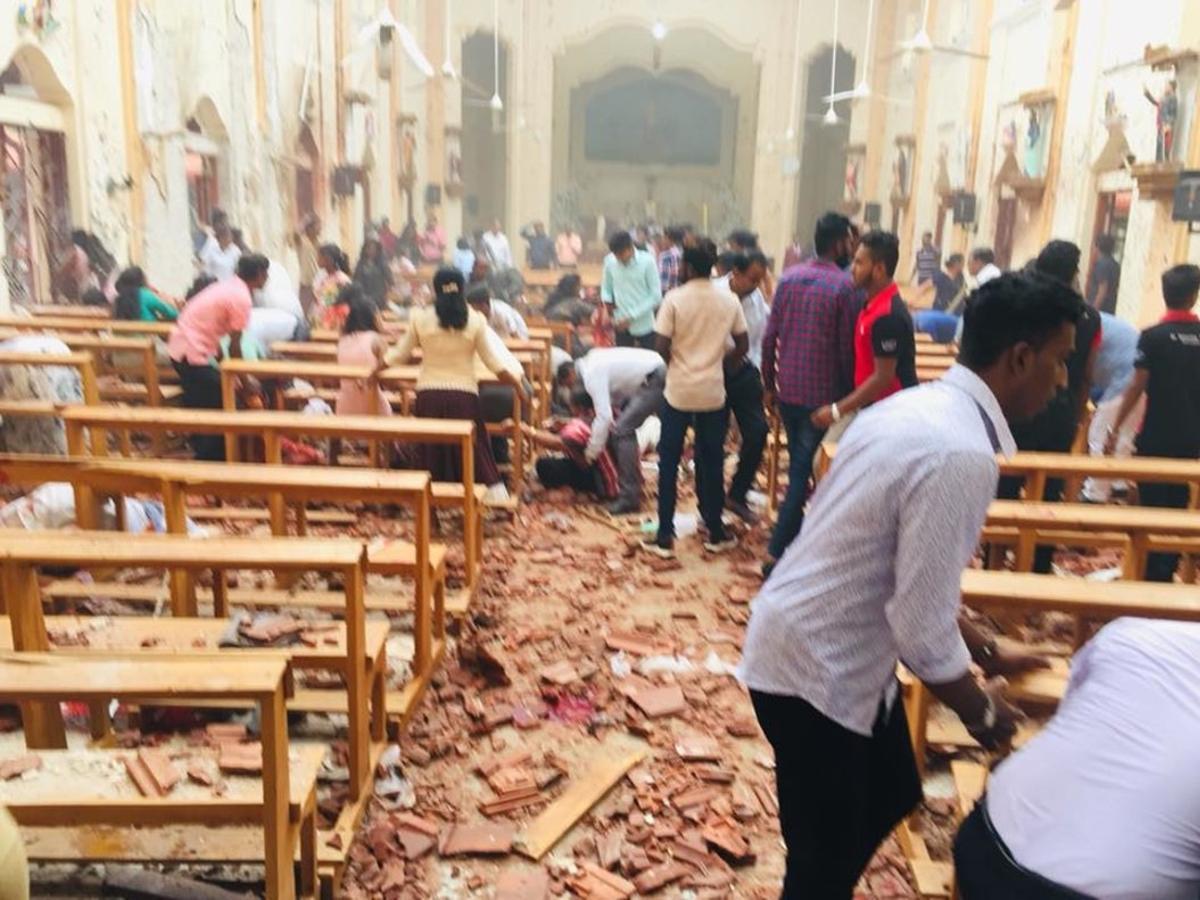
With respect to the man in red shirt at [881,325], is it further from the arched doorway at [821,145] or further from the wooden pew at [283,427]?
the arched doorway at [821,145]

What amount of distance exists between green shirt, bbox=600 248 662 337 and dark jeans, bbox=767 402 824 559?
12.8ft

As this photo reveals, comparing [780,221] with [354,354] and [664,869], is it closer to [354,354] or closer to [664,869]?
[354,354]

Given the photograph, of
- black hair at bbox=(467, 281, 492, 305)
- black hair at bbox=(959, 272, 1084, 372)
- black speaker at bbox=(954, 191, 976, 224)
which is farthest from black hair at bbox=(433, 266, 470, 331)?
black speaker at bbox=(954, 191, 976, 224)

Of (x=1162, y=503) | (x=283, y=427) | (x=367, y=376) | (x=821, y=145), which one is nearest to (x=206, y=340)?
(x=367, y=376)

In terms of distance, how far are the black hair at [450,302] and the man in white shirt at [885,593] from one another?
3.92 m

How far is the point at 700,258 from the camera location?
18.1 feet

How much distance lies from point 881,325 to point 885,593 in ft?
9.02

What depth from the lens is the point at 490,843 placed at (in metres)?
3.20

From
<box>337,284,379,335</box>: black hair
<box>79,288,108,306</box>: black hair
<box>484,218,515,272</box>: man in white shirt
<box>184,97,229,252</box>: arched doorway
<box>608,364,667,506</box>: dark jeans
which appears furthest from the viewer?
<box>484,218,515,272</box>: man in white shirt

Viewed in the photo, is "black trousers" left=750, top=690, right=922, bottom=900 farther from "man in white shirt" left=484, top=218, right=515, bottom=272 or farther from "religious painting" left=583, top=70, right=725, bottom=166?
"religious painting" left=583, top=70, right=725, bottom=166

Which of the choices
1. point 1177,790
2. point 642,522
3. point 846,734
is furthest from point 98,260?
point 1177,790

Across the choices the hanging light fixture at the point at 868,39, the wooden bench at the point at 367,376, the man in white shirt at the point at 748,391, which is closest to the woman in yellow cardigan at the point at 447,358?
the wooden bench at the point at 367,376

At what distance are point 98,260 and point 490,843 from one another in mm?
8458

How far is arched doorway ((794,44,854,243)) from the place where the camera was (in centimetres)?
2464
